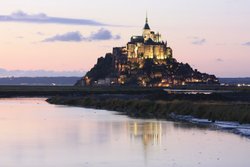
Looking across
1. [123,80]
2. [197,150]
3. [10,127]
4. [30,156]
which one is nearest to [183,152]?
[197,150]

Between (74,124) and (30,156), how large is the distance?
15879 mm

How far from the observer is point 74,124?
38344 mm

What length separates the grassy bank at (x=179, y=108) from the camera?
37.1m

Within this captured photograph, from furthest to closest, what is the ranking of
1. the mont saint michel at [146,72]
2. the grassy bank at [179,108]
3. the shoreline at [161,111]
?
1. the mont saint michel at [146,72]
2. the grassy bank at [179,108]
3. the shoreline at [161,111]

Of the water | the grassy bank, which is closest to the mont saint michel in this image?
the grassy bank

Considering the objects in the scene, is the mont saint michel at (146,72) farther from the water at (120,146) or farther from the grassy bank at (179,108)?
the water at (120,146)

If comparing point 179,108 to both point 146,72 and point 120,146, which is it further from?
point 146,72

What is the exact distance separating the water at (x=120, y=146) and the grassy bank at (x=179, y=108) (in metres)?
3.22

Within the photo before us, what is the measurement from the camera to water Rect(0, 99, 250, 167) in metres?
21.0

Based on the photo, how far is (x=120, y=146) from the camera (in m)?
25.8

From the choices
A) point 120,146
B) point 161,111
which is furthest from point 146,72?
point 120,146

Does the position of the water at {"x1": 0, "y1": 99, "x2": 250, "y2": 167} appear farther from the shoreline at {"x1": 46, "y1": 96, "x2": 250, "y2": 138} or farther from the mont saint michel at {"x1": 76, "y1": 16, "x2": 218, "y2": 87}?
the mont saint michel at {"x1": 76, "y1": 16, "x2": 218, "y2": 87}

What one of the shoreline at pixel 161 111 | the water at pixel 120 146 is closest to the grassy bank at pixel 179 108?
the shoreline at pixel 161 111

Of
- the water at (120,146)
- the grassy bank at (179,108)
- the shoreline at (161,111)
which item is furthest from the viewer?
the grassy bank at (179,108)
